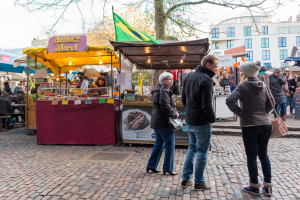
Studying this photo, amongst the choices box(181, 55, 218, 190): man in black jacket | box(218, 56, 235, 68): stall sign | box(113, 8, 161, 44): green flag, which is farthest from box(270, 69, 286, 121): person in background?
box(181, 55, 218, 190): man in black jacket

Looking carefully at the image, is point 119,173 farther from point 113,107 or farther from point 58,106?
point 58,106

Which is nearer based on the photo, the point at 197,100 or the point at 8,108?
the point at 197,100

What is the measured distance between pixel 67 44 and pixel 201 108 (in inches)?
191

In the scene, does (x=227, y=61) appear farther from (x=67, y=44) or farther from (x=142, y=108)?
(x=67, y=44)

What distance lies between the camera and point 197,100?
136 inches

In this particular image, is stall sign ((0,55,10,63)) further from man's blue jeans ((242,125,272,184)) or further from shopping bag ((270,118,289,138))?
shopping bag ((270,118,289,138))

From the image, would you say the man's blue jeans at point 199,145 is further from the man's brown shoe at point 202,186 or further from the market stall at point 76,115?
the market stall at point 76,115

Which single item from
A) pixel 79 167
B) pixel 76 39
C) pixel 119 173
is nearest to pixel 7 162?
pixel 79 167

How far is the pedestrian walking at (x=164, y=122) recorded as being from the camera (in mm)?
4156

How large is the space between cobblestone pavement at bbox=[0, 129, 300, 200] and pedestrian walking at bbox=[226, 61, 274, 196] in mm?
513

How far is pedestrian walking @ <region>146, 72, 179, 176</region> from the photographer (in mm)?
4156

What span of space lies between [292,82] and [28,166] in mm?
11466

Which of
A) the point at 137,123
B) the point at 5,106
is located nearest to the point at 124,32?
the point at 137,123

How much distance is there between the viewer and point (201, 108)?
3469 mm
